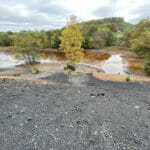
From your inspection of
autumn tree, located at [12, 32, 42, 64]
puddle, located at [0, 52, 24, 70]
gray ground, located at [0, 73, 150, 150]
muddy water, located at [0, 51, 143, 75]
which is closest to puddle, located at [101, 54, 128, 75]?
muddy water, located at [0, 51, 143, 75]

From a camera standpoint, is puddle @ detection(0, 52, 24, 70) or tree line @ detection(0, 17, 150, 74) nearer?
tree line @ detection(0, 17, 150, 74)

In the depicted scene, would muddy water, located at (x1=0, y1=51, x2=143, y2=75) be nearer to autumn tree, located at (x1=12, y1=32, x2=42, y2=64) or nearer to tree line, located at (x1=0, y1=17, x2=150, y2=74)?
autumn tree, located at (x1=12, y1=32, x2=42, y2=64)

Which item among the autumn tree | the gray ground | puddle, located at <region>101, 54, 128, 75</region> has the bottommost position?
puddle, located at <region>101, 54, 128, 75</region>

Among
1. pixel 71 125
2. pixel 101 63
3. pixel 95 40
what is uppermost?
pixel 95 40

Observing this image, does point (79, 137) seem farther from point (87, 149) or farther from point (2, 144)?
point (2, 144)

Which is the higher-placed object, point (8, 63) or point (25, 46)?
point (25, 46)

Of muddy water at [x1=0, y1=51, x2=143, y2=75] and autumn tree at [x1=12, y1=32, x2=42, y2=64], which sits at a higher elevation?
autumn tree at [x1=12, y1=32, x2=42, y2=64]

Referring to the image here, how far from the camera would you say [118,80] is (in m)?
10.2

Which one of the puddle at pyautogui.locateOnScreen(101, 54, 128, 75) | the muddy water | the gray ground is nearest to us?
the gray ground

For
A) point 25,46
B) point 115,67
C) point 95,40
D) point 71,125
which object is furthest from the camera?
point 95,40

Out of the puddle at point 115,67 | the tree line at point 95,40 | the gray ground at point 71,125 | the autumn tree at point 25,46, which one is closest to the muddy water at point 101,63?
the puddle at point 115,67

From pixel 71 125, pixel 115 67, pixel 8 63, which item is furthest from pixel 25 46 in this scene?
pixel 71 125

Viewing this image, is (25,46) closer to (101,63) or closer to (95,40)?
(101,63)

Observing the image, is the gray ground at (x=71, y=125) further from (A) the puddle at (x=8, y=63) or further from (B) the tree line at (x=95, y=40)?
(A) the puddle at (x=8, y=63)
